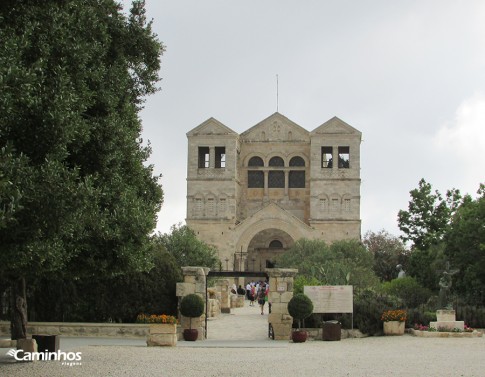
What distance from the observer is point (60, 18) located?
10.6 m

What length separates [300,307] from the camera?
20.3 m

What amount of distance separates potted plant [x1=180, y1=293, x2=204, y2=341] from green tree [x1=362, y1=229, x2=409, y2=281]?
31284 mm

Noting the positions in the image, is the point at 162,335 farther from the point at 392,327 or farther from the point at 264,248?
the point at 264,248

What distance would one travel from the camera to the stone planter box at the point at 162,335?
17.9 m

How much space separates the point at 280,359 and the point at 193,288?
20.9 feet

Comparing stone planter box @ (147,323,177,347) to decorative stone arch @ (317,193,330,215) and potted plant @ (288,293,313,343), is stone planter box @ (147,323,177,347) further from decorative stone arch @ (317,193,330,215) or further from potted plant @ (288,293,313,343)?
decorative stone arch @ (317,193,330,215)

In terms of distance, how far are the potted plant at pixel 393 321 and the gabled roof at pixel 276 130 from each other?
3649 centimetres

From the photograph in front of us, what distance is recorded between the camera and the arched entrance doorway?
56.1 meters

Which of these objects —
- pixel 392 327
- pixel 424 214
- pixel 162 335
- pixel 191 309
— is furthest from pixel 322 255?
pixel 162 335

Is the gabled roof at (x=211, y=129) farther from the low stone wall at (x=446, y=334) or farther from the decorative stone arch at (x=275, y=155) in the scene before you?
the low stone wall at (x=446, y=334)

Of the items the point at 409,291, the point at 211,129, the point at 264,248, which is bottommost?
the point at 409,291

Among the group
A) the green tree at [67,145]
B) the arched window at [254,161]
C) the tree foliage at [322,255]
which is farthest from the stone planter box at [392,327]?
the arched window at [254,161]

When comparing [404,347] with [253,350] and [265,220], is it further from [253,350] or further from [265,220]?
→ [265,220]

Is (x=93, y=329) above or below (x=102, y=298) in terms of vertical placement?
below
